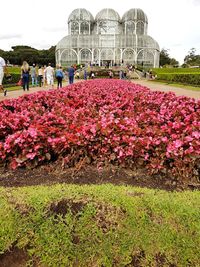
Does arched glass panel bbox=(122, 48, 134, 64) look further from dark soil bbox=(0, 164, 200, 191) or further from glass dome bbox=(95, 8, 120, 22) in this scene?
dark soil bbox=(0, 164, 200, 191)

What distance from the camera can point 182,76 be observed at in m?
29.6

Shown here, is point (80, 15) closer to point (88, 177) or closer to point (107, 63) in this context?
point (107, 63)

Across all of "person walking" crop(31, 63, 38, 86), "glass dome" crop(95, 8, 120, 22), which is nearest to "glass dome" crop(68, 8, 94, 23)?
"glass dome" crop(95, 8, 120, 22)

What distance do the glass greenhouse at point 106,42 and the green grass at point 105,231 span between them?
174 ft

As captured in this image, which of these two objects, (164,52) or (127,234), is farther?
(164,52)

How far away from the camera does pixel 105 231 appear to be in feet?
7.36

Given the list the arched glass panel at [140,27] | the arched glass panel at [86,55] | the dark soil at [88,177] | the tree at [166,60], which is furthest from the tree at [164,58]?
the dark soil at [88,177]

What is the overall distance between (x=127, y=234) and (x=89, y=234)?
0.27 meters

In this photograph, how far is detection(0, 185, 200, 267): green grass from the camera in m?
2.20

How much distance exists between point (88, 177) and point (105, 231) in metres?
0.97

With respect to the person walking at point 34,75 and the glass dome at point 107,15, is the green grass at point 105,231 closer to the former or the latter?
the person walking at point 34,75

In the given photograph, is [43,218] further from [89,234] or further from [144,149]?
[144,149]

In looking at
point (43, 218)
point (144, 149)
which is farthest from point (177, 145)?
point (43, 218)

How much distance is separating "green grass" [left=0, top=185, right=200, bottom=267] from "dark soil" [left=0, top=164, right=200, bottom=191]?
713mm
